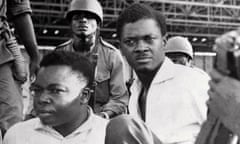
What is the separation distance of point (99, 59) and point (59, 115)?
4.60 ft

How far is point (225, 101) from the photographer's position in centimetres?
138

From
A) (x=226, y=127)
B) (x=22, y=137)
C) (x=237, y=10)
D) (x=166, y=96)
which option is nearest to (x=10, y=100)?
(x=22, y=137)

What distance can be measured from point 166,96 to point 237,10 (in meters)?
18.1

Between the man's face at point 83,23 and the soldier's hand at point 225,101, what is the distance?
3457 mm

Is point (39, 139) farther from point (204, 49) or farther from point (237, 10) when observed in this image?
point (204, 49)

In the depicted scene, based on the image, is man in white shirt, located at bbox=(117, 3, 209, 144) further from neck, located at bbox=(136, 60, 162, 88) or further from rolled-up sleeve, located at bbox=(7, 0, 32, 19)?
rolled-up sleeve, located at bbox=(7, 0, 32, 19)

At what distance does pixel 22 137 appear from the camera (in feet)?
11.0

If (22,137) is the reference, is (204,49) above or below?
below

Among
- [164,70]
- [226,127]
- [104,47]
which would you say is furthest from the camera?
[104,47]

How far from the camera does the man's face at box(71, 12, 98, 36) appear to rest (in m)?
4.83

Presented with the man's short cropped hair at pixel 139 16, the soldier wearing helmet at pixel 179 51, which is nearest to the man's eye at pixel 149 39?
the man's short cropped hair at pixel 139 16

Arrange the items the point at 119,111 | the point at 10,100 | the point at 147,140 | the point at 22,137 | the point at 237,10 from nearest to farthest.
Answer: the point at 147,140 < the point at 22,137 < the point at 10,100 < the point at 119,111 < the point at 237,10

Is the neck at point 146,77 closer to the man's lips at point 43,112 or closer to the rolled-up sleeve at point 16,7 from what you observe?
→ the man's lips at point 43,112

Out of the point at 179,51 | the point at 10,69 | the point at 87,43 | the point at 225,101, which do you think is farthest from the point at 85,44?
the point at 225,101
